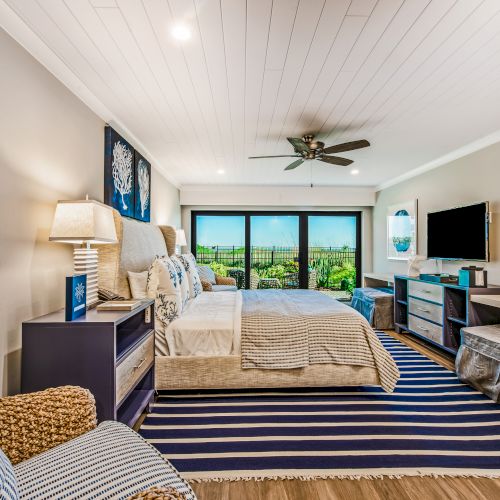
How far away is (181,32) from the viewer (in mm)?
1844

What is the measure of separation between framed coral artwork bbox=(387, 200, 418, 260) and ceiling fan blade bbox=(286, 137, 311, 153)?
8.56ft

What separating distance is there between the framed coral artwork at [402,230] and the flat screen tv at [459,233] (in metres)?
0.56

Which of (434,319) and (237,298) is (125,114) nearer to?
(237,298)

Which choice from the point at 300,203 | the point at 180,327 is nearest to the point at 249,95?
the point at 180,327

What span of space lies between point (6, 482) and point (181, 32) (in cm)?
207

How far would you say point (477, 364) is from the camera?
108 inches

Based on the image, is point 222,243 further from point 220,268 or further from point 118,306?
point 118,306

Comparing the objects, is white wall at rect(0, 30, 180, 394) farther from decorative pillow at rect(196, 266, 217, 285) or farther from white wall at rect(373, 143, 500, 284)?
white wall at rect(373, 143, 500, 284)

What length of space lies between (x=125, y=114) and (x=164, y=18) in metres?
1.47

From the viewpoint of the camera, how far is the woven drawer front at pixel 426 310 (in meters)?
3.72

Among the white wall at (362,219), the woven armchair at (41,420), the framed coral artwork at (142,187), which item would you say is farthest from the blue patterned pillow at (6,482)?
the white wall at (362,219)

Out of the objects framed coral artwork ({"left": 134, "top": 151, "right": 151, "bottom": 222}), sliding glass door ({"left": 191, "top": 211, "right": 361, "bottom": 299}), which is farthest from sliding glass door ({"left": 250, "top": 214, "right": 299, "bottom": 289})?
framed coral artwork ({"left": 134, "top": 151, "right": 151, "bottom": 222})

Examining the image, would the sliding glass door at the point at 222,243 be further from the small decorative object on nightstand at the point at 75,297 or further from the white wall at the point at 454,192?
the small decorative object on nightstand at the point at 75,297

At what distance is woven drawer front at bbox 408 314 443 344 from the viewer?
12.2ft
